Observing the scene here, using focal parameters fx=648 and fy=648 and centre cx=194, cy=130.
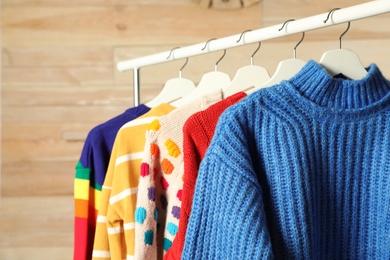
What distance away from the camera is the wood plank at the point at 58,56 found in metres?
2.51

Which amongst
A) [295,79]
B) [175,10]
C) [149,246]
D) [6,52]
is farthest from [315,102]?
[6,52]

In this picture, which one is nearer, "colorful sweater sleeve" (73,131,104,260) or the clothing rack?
the clothing rack

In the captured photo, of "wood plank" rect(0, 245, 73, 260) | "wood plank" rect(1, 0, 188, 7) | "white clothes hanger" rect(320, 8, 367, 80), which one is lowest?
"wood plank" rect(0, 245, 73, 260)

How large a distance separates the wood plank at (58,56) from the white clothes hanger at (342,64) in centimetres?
153

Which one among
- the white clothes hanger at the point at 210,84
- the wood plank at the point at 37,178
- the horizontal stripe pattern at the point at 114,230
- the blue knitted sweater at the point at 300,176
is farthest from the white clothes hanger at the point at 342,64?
the wood plank at the point at 37,178

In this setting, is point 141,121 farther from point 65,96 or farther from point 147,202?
point 65,96

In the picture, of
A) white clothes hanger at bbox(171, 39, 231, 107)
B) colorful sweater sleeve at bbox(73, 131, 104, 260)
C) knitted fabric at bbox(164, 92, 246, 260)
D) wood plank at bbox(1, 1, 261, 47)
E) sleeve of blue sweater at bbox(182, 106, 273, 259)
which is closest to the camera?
sleeve of blue sweater at bbox(182, 106, 273, 259)

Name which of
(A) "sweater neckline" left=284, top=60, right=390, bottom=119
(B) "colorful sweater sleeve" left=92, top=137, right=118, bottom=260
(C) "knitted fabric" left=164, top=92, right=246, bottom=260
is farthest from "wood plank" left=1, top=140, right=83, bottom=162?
(A) "sweater neckline" left=284, top=60, right=390, bottom=119

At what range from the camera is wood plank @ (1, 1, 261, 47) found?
2473 mm

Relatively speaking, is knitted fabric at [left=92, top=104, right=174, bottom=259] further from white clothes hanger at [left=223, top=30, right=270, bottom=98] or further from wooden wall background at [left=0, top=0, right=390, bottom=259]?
wooden wall background at [left=0, top=0, right=390, bottom=259]

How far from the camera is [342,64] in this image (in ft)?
3.57

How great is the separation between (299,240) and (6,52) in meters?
1.85

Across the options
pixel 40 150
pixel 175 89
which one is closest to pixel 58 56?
pixel 40 150

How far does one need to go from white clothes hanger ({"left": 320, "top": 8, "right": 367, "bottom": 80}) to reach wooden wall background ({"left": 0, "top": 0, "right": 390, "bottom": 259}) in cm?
140
